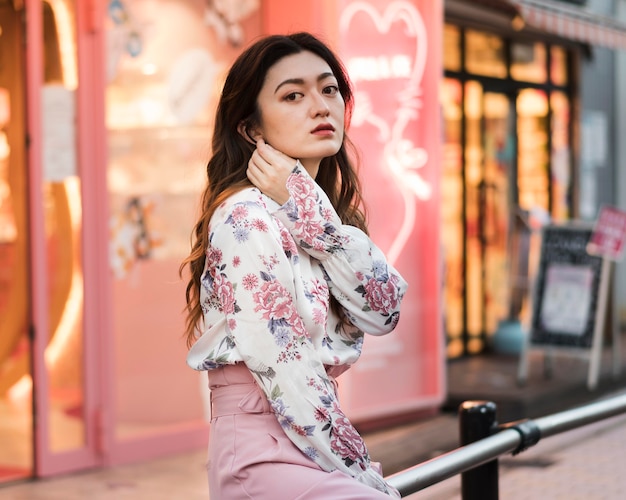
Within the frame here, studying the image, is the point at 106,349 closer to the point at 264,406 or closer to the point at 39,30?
the point at 39,30

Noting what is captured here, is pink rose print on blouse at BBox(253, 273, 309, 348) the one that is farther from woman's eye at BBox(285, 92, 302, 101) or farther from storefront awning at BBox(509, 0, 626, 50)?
storefront awning at BBox(509, 0, 626, 50)

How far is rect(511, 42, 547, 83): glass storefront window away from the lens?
1116 cm

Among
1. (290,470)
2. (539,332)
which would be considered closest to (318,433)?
(290,470)

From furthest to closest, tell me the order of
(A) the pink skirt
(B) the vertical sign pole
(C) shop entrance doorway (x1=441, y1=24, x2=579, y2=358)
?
(C) shop entrance doorway (x1=441, y1=24, x2=579, y2=358) < (B) the vertical sign pole < (A) the pink skirt

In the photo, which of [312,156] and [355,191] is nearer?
[312,156]

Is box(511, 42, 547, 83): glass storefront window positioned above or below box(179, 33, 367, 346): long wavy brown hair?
above

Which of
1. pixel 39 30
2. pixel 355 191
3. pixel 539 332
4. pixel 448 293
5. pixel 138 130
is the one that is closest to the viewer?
pixel 355 191

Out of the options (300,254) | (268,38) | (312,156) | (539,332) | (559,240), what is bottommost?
(539,332)

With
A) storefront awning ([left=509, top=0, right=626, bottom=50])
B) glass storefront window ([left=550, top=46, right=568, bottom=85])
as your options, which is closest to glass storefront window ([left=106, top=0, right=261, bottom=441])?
storefront awning ([left=509, top=0, right=626, bottom=50])

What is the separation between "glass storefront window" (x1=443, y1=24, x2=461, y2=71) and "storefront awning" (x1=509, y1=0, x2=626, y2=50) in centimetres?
102

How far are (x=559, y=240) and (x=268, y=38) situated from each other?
6616mm

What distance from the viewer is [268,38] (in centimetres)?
246

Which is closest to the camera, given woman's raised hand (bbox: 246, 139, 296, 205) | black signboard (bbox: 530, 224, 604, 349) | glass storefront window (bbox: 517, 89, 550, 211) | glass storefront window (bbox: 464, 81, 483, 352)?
woman's raised hand (bbox: 246, 139, 296, 205)

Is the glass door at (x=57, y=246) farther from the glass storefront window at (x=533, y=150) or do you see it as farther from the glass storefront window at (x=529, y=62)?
the glass storefront window at (x=533, y=150)
